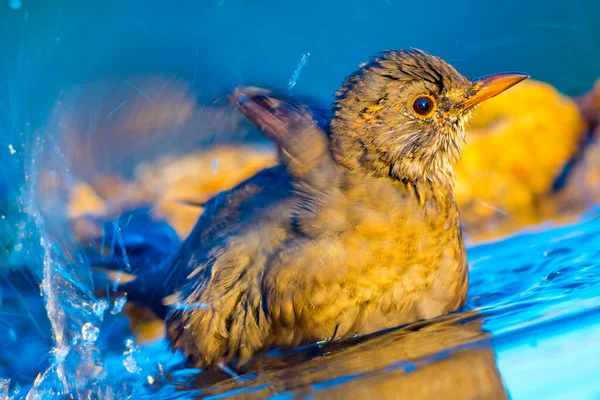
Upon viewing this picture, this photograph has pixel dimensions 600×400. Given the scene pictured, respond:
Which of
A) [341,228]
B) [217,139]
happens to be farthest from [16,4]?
[341,228]

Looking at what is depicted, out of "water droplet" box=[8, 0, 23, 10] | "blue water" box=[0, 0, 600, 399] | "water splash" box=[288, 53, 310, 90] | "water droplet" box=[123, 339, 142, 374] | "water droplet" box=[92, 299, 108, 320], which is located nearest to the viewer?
"blue water" box=[0, 0, 600, 399]

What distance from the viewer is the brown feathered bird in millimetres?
2936

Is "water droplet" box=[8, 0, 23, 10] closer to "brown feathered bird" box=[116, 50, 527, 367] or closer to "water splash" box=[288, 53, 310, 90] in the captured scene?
"water splash" box=[288, 53, 310, 90]

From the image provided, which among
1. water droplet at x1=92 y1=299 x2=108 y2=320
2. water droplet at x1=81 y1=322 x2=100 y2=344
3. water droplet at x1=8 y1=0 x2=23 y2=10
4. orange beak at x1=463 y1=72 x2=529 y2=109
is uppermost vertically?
water droplet at x1=8 y1=0 x2=23 y2=10

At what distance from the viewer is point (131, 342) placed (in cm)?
373

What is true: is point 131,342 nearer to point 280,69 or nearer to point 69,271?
point 69,271

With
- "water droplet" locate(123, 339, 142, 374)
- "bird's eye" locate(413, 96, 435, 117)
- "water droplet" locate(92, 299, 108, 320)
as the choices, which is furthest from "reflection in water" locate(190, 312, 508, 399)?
"water droplet" locate(92, 299, 108, 320)

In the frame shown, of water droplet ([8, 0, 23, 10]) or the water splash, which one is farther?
water droplet ([8, 0, 23, 10])

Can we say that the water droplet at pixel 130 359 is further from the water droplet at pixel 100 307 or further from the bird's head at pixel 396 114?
the bird's head at pixel 396 114

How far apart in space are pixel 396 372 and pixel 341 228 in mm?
→ 820

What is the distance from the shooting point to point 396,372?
225cm

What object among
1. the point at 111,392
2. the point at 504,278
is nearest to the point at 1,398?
the point at 111,392

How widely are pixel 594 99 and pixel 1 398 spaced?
4.20 metres

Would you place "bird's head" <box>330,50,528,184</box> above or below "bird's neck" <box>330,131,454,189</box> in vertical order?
above
